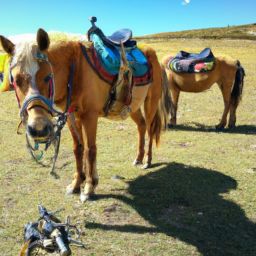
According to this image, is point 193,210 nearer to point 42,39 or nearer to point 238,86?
point 42,39

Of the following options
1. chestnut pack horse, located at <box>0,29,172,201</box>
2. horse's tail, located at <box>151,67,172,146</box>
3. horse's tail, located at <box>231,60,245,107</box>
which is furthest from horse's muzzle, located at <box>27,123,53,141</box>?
horse's tail, located at <box>231,60,245,107</box>

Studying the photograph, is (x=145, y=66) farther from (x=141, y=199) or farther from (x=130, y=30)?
(x=141, y=199)

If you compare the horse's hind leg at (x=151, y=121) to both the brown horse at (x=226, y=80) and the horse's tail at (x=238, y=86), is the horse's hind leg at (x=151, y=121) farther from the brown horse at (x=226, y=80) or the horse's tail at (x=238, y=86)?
the horse's tail at (x=238, y=86)

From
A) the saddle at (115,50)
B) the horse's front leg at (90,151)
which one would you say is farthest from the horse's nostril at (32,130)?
the saddle at (115,50)

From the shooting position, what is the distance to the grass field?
13.2ft

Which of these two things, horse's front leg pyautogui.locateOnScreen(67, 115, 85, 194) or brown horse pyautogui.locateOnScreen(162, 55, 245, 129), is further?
brown horse pyautogui.locateOnScreen(162, 55, 245, 129)

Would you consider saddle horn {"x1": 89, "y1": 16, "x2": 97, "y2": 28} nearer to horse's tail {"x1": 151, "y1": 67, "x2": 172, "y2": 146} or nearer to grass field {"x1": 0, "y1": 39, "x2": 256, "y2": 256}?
horse's tail {"x1": 151, "y1": 67, "x2": 172, "y2": 146}

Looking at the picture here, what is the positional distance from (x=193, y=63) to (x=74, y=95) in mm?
5973

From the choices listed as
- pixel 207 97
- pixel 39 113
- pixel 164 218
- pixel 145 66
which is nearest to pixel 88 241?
pixel 164 218

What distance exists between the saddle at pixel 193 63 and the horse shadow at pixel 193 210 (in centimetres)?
Answer: 417

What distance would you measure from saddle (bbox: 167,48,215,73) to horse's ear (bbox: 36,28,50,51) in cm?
669

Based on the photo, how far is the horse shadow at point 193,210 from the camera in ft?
13.3

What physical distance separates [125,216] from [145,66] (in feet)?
7.92

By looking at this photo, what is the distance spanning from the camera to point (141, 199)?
5.04m
